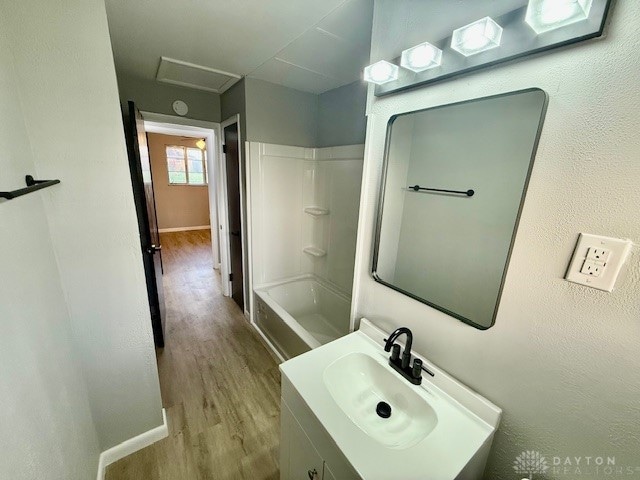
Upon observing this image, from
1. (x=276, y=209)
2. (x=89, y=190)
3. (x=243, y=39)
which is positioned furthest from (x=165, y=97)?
(x=89, y=190)

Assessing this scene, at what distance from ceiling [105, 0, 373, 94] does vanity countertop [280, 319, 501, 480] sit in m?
1.72

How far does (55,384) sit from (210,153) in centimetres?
288

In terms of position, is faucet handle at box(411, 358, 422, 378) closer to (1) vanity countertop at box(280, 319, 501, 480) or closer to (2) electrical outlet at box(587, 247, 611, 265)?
(1) vanity countertop at box(280, 319, 501, 480)

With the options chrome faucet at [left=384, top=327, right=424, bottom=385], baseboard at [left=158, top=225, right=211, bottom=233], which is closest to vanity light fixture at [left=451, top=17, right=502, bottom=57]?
chrome faucet at [left=384, top=327, right=424, bottom=385]

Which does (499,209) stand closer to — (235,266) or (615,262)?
(615,262)

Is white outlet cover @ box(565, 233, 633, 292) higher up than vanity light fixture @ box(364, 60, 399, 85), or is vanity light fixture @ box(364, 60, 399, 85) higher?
vanity light fixture @ box(364, 60, 399, 85)

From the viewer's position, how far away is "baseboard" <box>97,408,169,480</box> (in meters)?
1.39

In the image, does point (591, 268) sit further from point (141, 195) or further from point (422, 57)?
point (141, 195)

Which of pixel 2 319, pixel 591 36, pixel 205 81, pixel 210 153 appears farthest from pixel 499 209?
pixel 210 153

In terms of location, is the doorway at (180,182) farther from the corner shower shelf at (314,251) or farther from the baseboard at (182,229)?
the corner shower shelf at (314,251)

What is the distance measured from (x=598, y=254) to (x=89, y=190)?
181cm

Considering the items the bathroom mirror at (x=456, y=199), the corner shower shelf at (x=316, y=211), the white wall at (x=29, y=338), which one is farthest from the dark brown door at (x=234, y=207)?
the bathroom mirror at (x=456, y=199)

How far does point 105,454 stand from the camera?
55.4 inches

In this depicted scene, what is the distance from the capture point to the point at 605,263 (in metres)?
0.62
